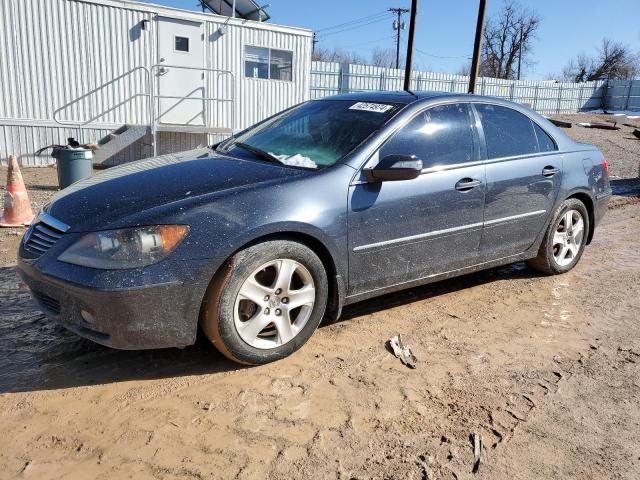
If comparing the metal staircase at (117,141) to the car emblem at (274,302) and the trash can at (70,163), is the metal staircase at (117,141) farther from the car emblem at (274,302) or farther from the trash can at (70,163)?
the car emblem at (274,302)

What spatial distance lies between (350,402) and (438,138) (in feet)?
6.75

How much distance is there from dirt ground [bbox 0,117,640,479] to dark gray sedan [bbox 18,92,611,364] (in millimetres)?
289

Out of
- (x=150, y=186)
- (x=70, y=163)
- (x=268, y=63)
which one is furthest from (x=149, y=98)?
(x=150, y=186)

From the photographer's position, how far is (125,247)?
8.82ft

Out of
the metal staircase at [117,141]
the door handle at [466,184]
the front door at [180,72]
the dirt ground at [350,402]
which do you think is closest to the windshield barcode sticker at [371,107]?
the door handle at [466,184]

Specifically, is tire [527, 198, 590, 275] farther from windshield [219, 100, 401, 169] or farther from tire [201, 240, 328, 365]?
tire [201, 240, 328, 365]

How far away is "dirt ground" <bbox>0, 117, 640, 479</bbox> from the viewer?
2291mm

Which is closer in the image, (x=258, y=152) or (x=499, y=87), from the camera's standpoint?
(x=258, y=152)

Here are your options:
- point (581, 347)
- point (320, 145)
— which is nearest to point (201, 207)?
point (320, 145)

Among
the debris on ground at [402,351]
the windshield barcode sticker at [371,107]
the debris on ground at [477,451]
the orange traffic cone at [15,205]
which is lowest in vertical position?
the debris on ground at [402,351]

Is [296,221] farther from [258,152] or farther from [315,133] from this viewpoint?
[315,133]

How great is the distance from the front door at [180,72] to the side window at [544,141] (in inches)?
374

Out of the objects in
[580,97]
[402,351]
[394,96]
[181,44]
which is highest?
[181,44]

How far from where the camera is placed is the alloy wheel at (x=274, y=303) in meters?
2.98
